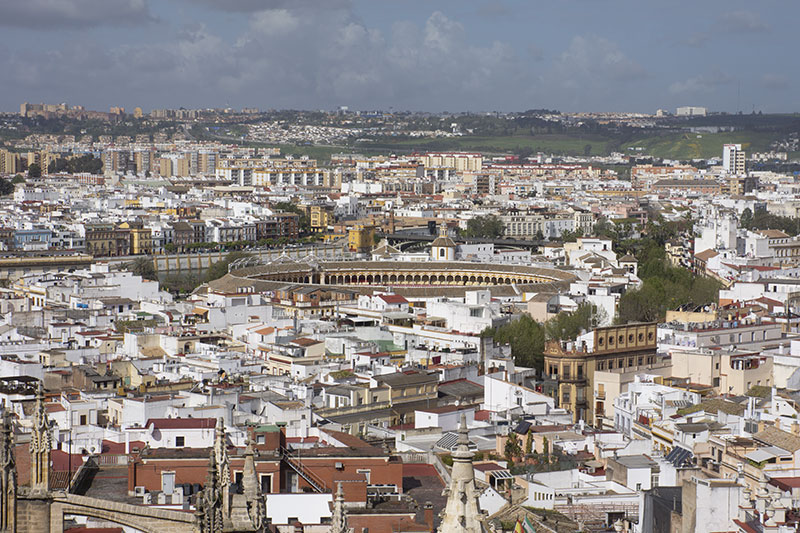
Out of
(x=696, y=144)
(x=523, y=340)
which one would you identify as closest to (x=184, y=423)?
(x=523, y=340)

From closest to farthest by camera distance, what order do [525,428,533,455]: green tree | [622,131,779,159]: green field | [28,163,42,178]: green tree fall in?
1. [525,428,533,455]: green tree
2. [28,163,42,178]: green tree
3. [622,131,779,159]: green field

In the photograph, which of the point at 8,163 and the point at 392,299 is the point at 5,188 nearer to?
the point at 8,163

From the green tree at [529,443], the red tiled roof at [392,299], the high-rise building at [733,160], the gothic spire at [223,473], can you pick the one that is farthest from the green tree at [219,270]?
the high-rise building at [733,160]

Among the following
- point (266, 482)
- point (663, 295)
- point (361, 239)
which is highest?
point (266, 482)

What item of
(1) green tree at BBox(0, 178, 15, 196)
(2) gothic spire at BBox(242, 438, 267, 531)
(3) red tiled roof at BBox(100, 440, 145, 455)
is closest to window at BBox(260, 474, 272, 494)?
(3) red tiled roof at BBox(100, 440, 145, 455)

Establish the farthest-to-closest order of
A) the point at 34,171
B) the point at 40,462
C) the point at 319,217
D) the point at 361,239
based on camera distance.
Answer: the point at 34,171 → the point at 319,217 → the point at 361,239 → the point at 40,462

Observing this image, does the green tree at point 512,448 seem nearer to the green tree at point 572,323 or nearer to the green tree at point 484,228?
the green tree at point 572,323

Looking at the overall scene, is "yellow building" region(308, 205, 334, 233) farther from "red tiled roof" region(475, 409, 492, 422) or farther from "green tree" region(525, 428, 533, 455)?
"green tree" region(525, 428, 533, 455)
